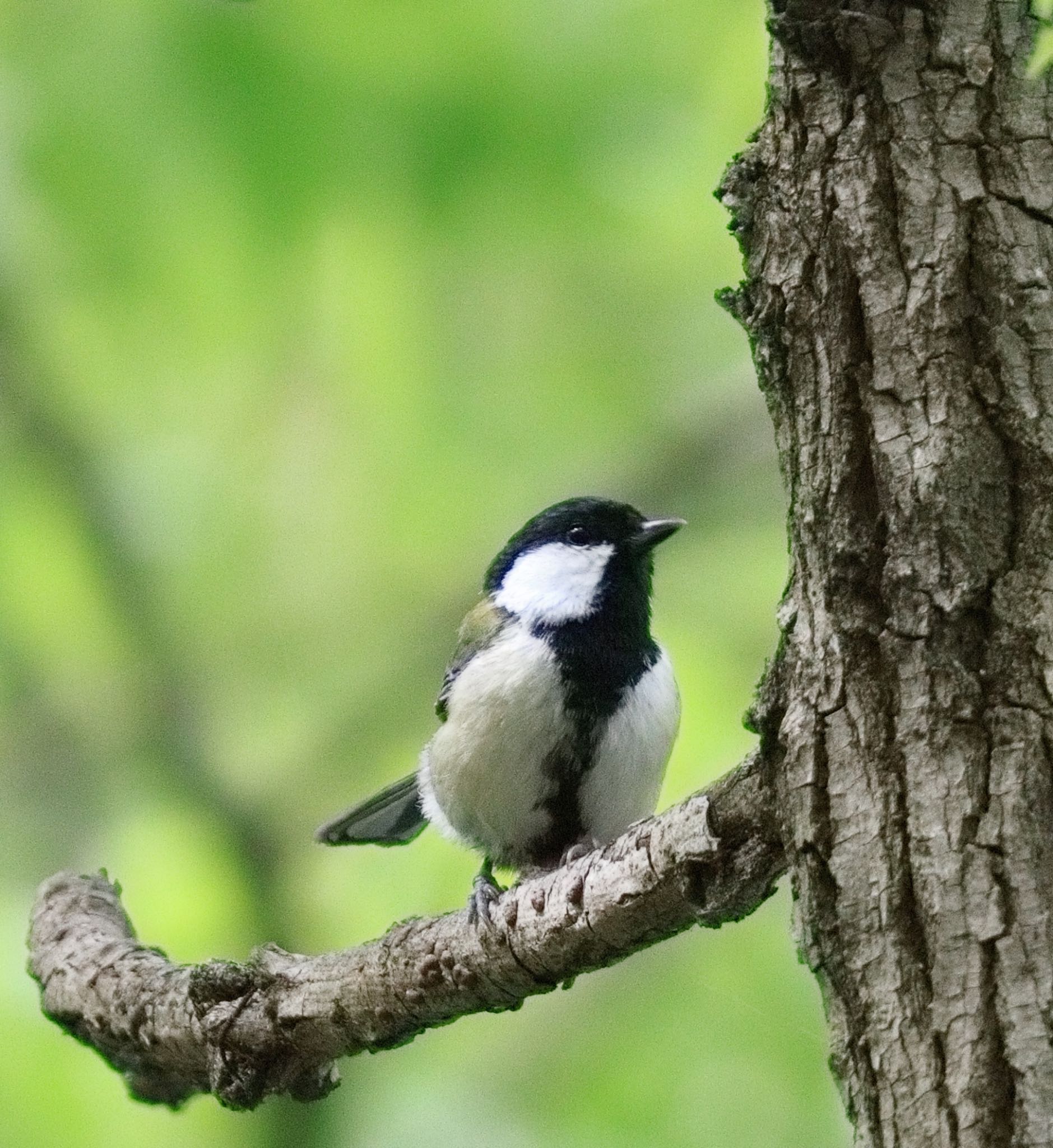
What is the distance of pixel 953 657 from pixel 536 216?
2.96 metres

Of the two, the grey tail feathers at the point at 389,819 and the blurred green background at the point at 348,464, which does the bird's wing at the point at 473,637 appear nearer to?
the grey tail feathers at the point at 389,819

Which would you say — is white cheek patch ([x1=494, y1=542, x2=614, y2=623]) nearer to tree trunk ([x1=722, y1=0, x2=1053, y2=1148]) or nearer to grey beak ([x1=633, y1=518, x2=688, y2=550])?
grey beak ([x1=633, y1=518, x2=688, y2=550])

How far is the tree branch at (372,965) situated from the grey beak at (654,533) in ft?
4.51

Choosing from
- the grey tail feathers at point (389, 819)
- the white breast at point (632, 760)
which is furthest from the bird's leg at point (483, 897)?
the grey tail feathers at point (389, 819)

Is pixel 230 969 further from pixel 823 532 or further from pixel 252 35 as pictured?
pixel 252 35

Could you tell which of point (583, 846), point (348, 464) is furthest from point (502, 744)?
point (348, 464)

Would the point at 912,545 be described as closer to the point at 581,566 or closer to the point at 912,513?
the point at 912,513

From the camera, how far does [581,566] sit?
3418mm

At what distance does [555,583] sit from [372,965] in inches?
52.0

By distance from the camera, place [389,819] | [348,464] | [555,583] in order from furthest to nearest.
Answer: [348,464] → [389,819] → [555,583]

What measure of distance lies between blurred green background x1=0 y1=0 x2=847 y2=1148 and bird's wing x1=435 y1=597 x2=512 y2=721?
76 centimetres

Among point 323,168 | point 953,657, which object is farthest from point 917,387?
point 323,168

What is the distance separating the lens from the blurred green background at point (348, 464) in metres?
3.85

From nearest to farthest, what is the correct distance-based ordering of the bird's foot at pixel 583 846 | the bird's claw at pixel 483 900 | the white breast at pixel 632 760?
the bird's claw at pixel 483 900 → the bird's foot at pixel 583 846 → the white breast at pixel 632 760
